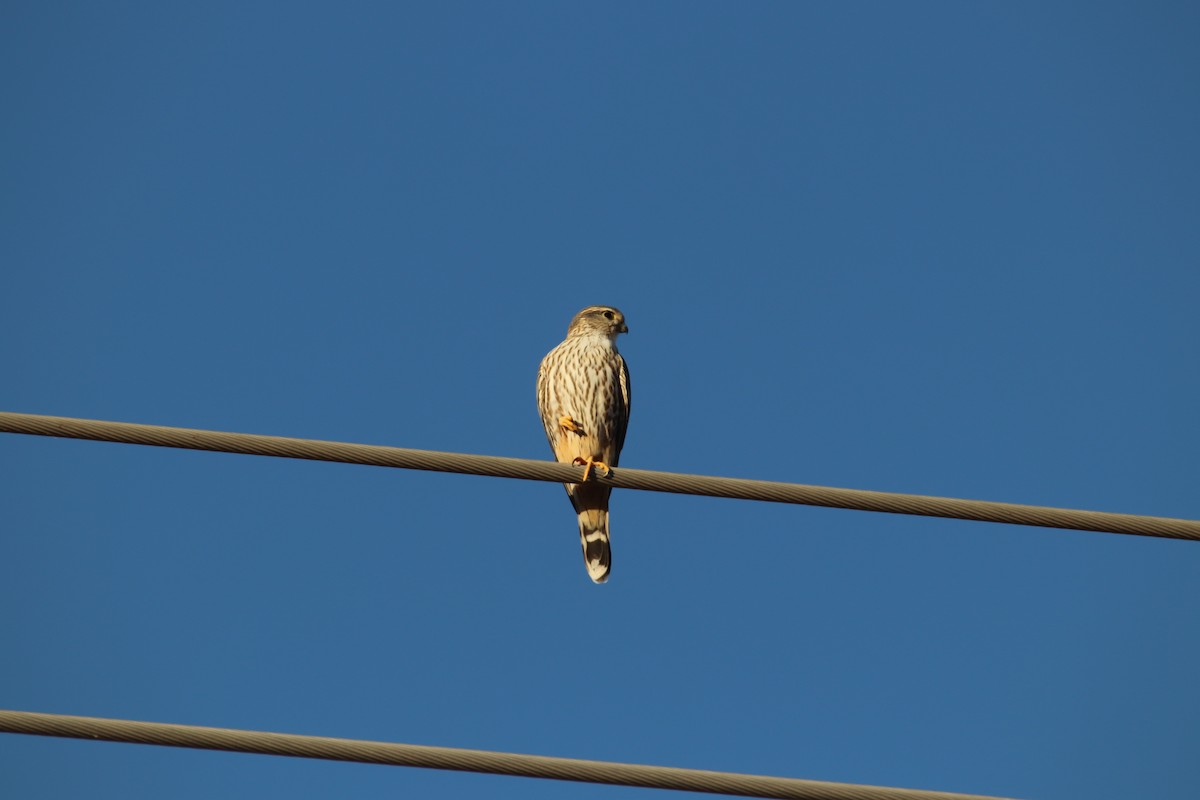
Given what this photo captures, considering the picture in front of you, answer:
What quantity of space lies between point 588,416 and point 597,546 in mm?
801

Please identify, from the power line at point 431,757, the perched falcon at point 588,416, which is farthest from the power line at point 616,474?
the perched falcon at point 588,416

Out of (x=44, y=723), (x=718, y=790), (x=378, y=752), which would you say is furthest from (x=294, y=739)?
(x=718, y=790)

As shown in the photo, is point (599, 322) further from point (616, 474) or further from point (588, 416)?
point (616, 474)

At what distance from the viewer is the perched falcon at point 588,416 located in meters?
8.03

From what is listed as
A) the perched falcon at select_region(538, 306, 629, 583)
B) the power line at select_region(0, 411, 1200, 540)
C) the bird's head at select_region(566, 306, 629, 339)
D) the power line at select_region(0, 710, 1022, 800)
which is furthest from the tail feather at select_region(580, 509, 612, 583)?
the power line at select_region(0, 710, 1022, 800)

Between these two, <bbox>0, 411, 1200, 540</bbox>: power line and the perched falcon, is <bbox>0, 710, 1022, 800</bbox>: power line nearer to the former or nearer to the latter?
<bbox>0, 411, 1200, 540</bbox>: power line

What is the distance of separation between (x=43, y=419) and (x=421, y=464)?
1219 mm

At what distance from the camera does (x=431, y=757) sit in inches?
152

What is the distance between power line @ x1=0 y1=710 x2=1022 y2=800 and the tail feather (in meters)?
4.07

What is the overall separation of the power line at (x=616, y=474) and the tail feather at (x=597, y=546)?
3436 mm

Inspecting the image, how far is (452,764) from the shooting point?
3873mm

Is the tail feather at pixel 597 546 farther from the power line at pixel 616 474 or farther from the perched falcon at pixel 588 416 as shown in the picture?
the power line at pixel 616 474

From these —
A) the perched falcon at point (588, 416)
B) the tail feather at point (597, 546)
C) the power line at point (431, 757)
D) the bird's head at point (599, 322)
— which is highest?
the bird's head at point (599, 322)

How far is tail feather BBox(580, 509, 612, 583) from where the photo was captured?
316 inches
